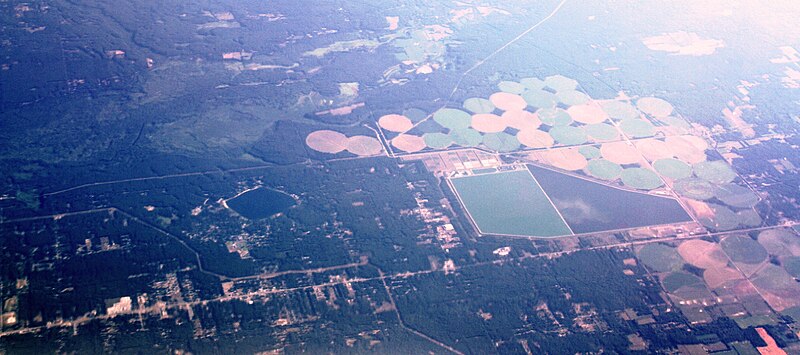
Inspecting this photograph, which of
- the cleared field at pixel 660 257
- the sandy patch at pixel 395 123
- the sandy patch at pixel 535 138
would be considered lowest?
the cleared field at pixel 660 257

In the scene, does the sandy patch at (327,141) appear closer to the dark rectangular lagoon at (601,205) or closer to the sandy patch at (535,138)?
the sandy patch at (535,138)

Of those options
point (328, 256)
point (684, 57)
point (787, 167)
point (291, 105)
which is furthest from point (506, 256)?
point (684, 57)

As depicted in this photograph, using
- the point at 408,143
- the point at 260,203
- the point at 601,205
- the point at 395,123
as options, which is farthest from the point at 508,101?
the point at 260,203

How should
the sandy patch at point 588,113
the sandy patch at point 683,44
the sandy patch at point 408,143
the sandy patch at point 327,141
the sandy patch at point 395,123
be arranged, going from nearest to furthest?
the sandy patch at point 327,141, the sandy patch at point 408,143, the sandy patch at point 395,123, the sandy patch at point 588,113, the sandy patch at point 683,44

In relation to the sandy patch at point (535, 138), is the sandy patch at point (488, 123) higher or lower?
higher

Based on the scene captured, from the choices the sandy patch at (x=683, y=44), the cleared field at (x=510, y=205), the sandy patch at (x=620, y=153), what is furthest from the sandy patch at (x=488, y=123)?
the sandy patch at (x=683, y=44)

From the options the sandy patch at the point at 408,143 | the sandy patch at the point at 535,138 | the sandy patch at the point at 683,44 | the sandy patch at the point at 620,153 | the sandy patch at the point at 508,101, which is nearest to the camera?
the sandy patch at the point at 408,143

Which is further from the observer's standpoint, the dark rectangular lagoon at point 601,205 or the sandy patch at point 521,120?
the sandy patch at point 521,120

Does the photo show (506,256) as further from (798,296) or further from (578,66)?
(578,66)
